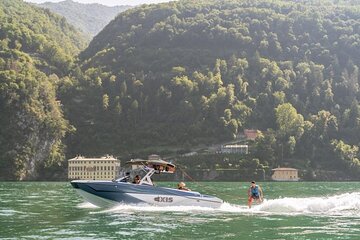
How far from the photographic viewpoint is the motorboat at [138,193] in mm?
42375

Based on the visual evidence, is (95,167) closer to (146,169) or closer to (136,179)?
(146,169)

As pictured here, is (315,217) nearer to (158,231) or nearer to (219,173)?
(158,231)

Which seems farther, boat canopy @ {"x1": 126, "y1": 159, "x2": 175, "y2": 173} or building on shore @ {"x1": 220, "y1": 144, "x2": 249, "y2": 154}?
building on shore @ {"x1": 220, "y1": 144, "x2": 249, "y2": 154}

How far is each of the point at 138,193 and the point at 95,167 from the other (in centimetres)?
14819

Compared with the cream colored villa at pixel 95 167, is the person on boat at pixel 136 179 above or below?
below

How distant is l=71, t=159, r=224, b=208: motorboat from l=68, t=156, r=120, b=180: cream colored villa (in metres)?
143

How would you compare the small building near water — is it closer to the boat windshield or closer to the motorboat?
the boat windshield

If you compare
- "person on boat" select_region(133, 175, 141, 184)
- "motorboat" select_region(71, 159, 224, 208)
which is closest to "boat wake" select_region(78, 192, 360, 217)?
"motorboat" select_region(71, 159, 224, 208)

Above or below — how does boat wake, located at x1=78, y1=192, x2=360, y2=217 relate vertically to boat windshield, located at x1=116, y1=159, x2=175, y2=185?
below

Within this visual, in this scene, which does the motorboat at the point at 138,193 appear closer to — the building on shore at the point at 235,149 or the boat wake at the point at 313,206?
the boat wake at the point at 313,206

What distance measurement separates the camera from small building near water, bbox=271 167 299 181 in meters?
179

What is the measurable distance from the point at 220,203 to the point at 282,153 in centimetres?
15279

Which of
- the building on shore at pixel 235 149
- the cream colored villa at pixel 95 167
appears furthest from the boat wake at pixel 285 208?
the building on shore at pixel 235 149

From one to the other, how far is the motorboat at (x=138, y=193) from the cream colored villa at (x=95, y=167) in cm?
14260
